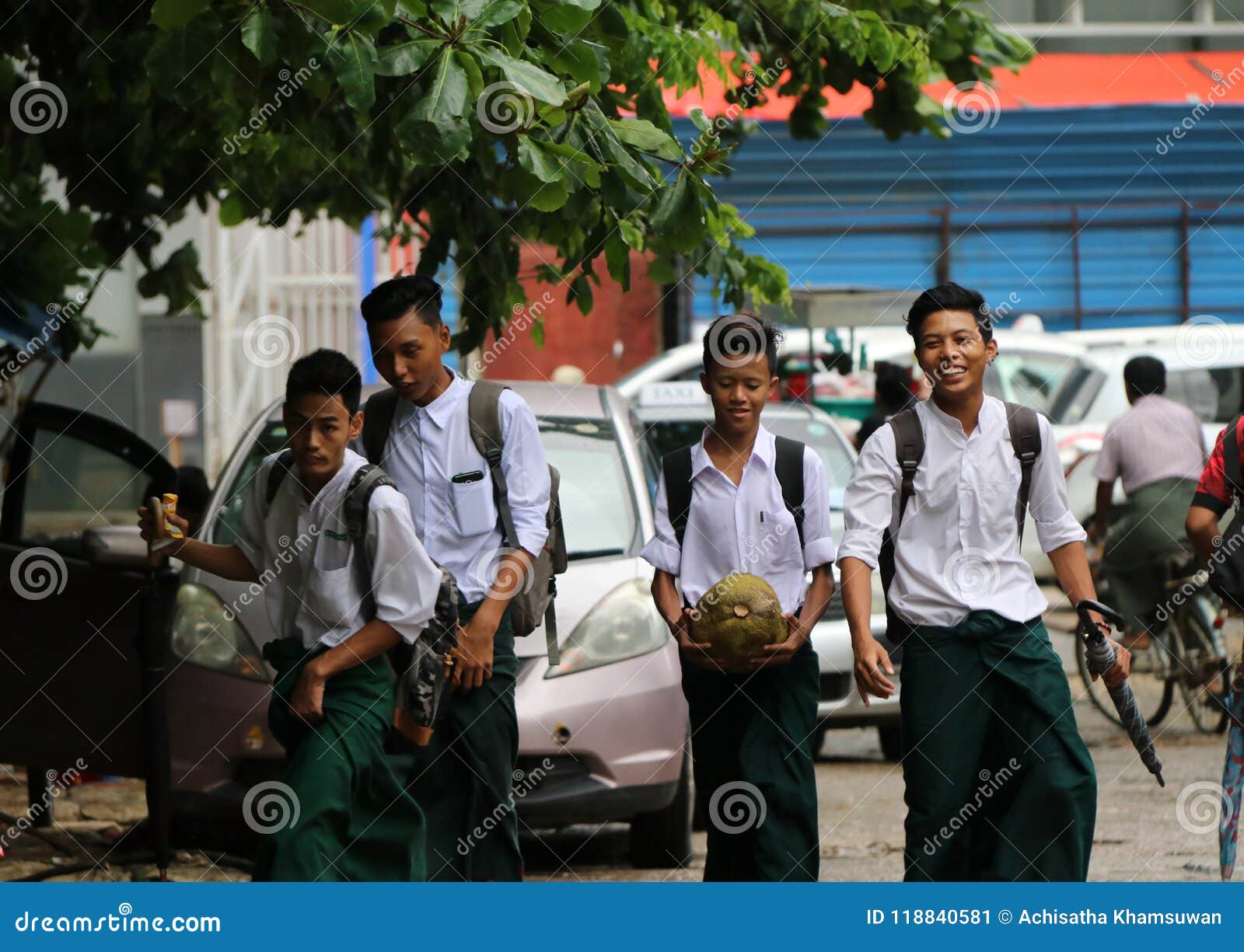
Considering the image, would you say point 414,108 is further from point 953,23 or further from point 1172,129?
point 1172,129

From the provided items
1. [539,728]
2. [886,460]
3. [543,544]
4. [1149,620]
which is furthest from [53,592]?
[1149,620]

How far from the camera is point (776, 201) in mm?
19438

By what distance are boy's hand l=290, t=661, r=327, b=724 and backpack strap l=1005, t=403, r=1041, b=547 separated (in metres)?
1.75

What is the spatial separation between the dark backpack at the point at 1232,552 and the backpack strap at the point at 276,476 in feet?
9.00

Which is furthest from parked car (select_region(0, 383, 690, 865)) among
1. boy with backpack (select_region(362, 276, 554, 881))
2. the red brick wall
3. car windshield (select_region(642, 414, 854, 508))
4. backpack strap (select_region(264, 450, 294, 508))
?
the red brick wall

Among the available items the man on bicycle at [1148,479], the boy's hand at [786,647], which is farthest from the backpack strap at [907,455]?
the man on bicycle at [1148,479]

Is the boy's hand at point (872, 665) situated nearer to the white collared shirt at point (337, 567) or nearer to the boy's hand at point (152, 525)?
the white collared shirt at point (337, 567)

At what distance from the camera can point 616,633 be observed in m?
6.34

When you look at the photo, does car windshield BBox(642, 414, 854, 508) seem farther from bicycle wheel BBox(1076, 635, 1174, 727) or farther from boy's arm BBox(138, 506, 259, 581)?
boy's arm BBox(138, 506, 259, 581)

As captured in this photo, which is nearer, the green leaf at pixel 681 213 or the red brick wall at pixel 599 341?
the green leaf at pixel 681 213

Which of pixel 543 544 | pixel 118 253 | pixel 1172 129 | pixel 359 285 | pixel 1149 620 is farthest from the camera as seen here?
pixel 359 285

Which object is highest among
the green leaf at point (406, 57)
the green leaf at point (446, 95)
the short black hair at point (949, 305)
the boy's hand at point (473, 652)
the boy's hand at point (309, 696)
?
the green leaf at point (406, 57)

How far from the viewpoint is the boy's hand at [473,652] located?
4809 millimetres

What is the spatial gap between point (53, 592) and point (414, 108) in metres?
2.78
